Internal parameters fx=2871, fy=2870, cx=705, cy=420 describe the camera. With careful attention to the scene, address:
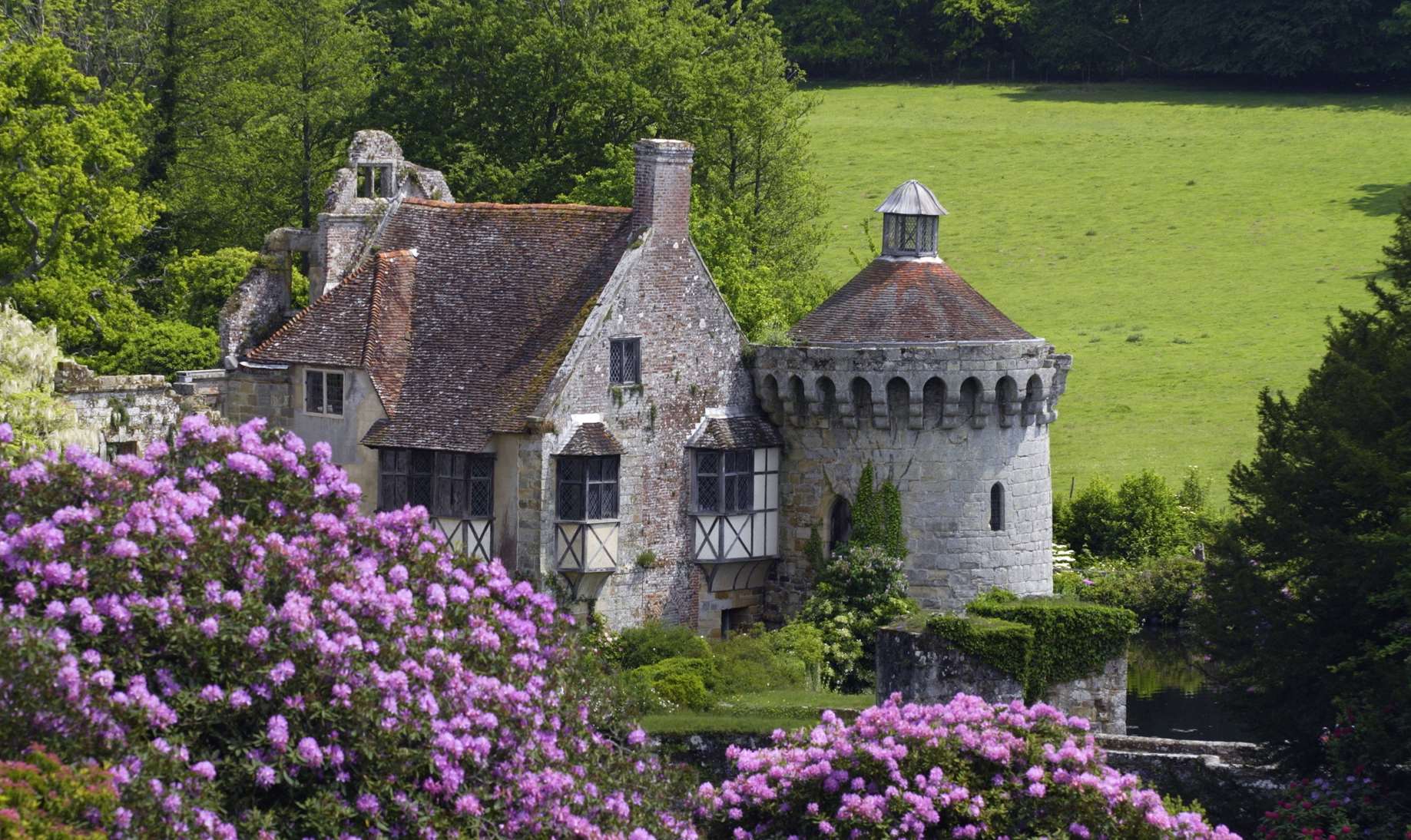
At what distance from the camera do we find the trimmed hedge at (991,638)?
164 ft

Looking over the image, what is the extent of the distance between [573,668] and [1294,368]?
65.4 metres

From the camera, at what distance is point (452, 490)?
5553cm

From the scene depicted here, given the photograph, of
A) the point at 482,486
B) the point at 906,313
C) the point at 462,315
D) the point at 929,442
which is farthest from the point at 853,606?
the point at 462,315

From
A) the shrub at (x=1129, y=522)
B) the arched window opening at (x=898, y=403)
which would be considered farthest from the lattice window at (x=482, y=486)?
the shrub at (x=1129, y=522)

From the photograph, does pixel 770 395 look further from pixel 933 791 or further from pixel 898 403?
pixel 933 791

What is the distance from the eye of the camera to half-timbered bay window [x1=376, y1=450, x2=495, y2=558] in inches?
2174

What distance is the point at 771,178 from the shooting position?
276 ft

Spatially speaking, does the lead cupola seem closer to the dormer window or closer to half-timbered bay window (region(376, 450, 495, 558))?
half-timbered bay window (region(376, 450, 495, 558))

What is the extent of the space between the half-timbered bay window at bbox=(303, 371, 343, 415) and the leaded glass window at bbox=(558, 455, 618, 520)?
17.3 ft

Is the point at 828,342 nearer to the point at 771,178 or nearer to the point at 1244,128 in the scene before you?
the point at 771,178

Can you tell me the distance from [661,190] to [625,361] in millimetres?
3439

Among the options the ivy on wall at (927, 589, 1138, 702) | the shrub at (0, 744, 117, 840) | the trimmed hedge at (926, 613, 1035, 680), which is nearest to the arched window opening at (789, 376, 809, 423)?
the ivy on wall at (927, 589, 1138, 702)

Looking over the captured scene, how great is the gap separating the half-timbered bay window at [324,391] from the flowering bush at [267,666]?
25390 millimetres

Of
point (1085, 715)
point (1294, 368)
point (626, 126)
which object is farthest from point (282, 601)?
point (1294, 368)
